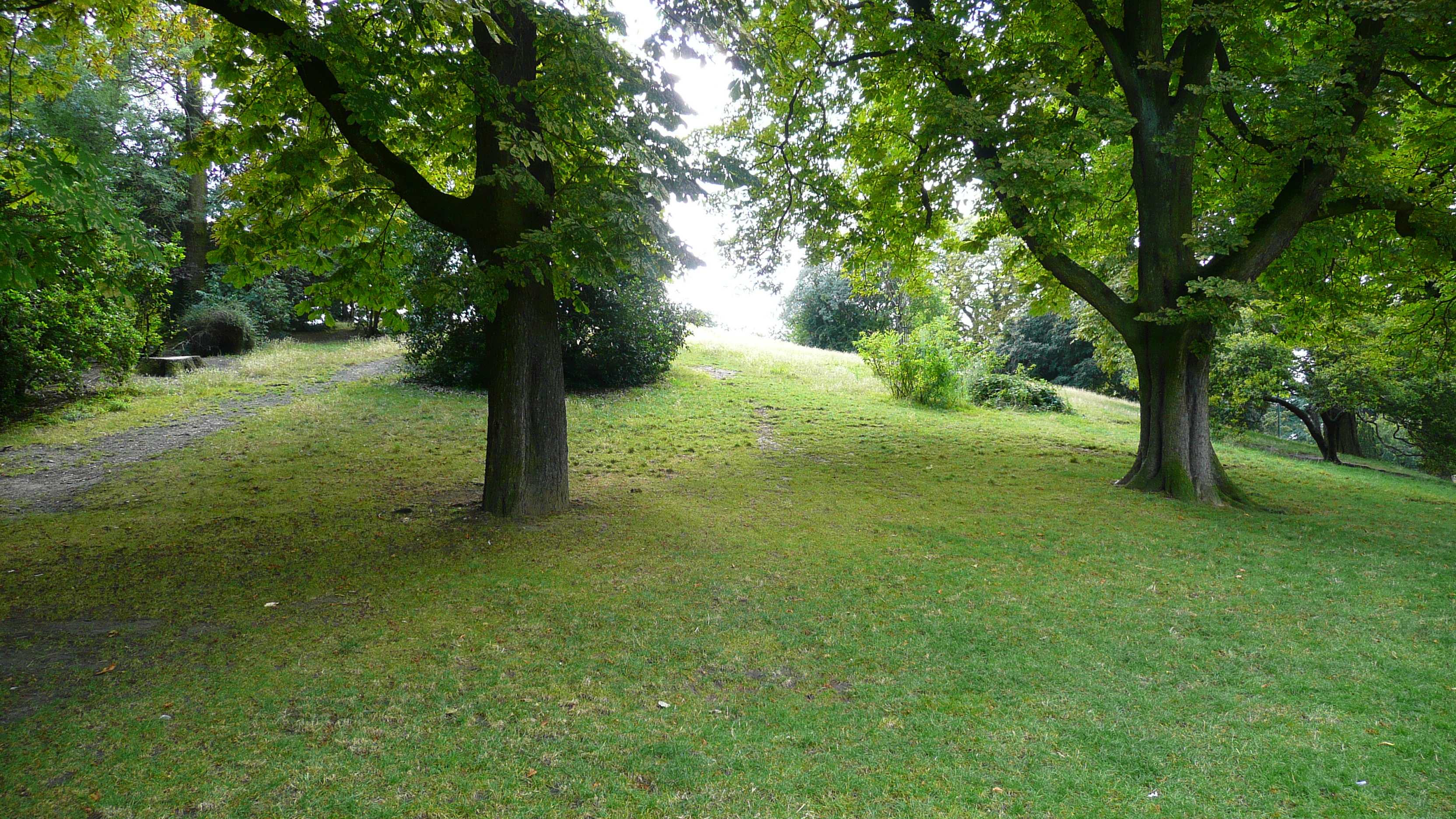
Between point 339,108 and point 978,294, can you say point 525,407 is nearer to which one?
point 339,108

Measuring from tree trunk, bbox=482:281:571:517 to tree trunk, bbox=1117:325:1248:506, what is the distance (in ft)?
27.0

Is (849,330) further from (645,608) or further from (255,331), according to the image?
(645,608)

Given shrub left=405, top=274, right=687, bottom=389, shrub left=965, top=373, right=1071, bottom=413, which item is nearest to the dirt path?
shrub left=405, top=274, right=687, bottom=389

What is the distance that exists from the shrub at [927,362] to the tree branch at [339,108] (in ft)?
43.4

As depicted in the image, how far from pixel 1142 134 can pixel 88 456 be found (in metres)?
15.6

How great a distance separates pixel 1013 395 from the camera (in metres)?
18.8

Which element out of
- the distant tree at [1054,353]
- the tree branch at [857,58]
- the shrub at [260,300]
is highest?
the tree branch at [857,58]

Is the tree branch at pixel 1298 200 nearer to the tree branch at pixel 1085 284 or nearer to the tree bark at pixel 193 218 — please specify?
the tree branch at pixel 1085 284

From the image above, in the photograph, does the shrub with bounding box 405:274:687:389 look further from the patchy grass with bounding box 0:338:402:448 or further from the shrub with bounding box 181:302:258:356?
the shrub with bounding box 181:302:258:356

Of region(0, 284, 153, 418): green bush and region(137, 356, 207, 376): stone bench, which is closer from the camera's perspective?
region(0, 284, 153, 418): green bush

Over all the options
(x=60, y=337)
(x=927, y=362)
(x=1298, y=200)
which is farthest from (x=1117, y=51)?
(x=60, y=337)

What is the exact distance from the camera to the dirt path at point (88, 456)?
7.29 m

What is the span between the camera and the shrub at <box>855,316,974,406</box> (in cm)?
1714

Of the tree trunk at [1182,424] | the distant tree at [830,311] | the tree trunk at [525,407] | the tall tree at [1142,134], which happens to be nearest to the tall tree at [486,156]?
the tree trunk at [525,407]
